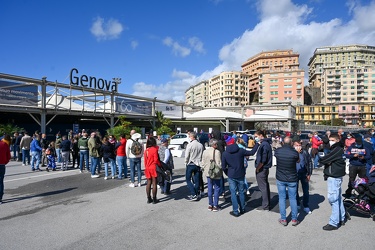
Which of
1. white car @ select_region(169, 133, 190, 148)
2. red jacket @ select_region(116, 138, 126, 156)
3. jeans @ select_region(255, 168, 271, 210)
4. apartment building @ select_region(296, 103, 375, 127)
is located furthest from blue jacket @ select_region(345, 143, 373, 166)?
apartment building @ select_region(296, 103, 375, 127)

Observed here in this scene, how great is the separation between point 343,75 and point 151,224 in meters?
121

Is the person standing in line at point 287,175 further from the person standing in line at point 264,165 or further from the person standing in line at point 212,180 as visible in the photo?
the person standing in line at point 212,180

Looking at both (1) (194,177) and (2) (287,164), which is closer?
(2) (287,164)

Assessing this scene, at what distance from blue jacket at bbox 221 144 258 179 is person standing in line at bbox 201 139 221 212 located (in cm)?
30

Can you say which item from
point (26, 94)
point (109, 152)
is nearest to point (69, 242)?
point (109, 152)

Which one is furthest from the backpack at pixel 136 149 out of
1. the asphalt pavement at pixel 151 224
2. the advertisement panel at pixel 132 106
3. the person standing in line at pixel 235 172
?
the advertisement panel at pixel 132 106

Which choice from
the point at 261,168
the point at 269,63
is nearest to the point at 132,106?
the point at 261,168

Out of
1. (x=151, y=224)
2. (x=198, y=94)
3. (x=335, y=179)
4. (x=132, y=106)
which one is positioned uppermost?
(x=198, y=94)

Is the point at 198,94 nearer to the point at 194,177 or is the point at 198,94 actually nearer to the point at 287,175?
the point at 194,177

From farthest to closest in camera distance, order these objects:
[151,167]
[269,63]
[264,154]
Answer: [269,63], [151,167], [264,154]

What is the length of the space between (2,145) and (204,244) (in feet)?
19.1

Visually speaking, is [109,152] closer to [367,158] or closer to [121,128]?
[367,158]

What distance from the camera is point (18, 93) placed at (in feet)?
62.6

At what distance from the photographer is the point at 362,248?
4223 mm
